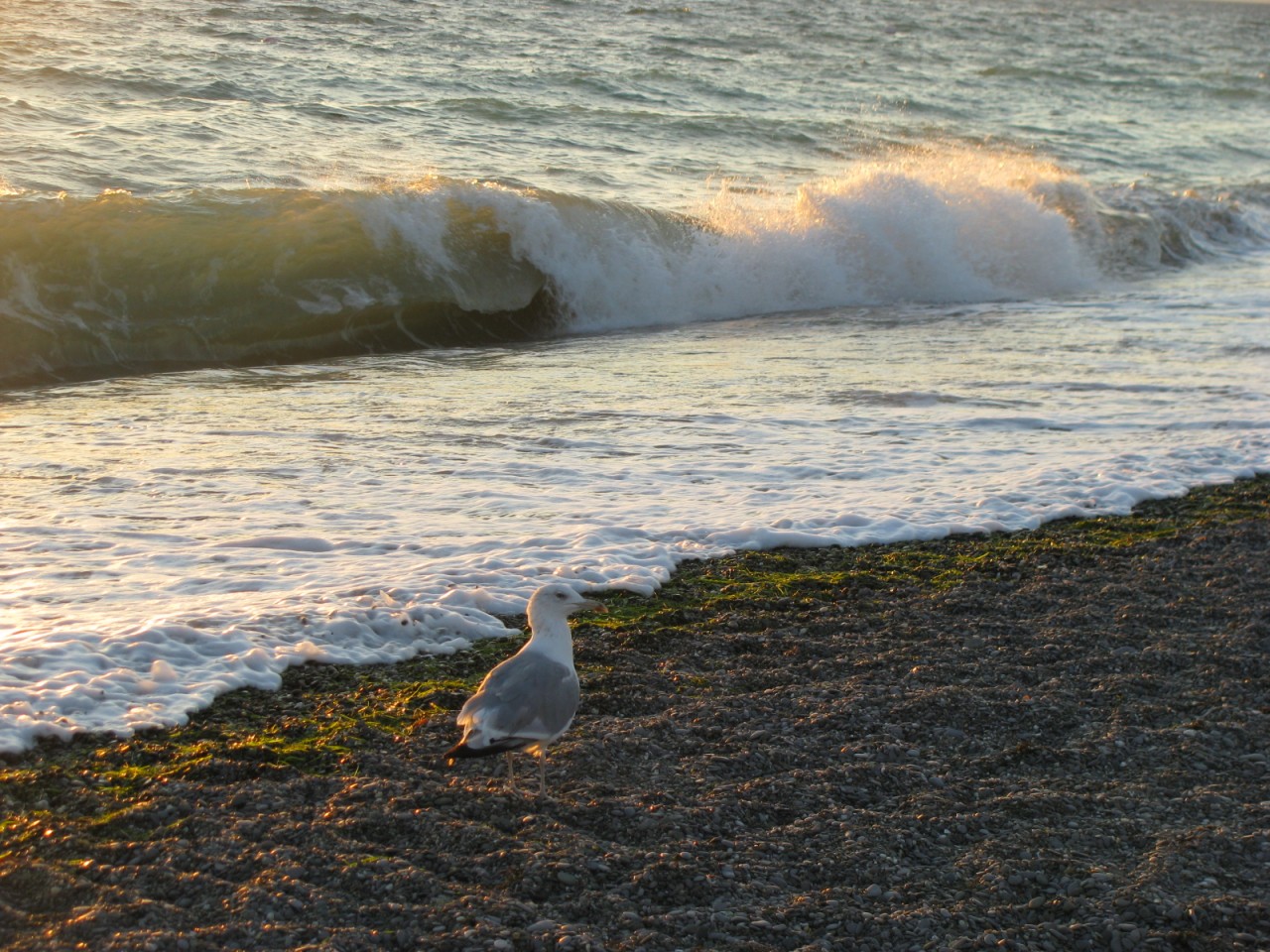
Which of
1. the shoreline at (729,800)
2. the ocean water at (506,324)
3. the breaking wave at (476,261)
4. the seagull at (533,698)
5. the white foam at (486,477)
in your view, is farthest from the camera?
the breaking wave at (476,261)

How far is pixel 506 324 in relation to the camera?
13.3 meters

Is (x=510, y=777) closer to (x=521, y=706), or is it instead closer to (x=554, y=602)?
(x=521, y=706)

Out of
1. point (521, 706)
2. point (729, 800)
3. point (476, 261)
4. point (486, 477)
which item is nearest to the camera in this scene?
point (521, 706)

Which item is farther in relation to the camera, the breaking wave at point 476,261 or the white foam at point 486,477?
the breaking wave at point 476,261

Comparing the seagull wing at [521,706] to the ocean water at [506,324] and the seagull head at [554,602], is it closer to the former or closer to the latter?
the seagull head at [554,602]

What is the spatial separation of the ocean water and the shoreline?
0.49 meters

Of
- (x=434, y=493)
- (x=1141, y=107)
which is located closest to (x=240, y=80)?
(x=434, y=493)

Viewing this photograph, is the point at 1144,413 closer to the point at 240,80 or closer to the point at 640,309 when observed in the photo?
the point at 640,309

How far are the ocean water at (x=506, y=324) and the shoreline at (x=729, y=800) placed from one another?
1.60 feet

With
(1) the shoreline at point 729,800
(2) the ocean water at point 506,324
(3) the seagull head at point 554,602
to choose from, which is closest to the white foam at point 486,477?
(2) the ocean water at point 506,324

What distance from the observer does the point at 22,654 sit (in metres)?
4.62

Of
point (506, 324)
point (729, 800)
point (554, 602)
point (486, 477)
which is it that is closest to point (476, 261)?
point (506, 324)

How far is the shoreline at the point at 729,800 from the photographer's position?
3.34 meters

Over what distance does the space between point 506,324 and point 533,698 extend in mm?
9802
